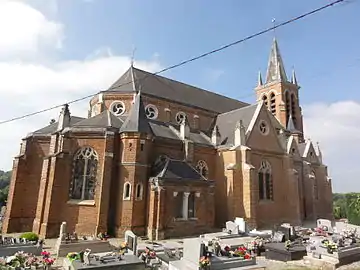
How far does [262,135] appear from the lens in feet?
79.2

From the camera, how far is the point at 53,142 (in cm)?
1855

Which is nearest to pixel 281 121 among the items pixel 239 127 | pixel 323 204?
pixel 323 204

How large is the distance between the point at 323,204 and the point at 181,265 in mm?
27399

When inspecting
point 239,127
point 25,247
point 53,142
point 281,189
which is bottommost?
point 25,247

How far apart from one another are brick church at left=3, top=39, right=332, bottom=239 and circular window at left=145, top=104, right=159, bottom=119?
0.10 m

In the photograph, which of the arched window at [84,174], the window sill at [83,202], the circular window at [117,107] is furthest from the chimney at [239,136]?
the window sill at [83,202]

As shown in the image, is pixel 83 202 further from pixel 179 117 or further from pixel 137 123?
pixel 179 117

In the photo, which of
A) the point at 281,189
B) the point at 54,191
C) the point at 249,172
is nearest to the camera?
the point at 54,191

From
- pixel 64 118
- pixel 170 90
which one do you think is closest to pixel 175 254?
pixel 64 118

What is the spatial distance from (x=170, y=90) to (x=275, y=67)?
20.3m

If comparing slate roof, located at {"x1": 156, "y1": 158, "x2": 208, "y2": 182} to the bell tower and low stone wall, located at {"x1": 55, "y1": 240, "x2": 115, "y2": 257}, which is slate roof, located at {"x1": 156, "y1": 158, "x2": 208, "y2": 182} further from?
the bell tower

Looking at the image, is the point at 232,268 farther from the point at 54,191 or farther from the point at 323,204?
the point at 323,204

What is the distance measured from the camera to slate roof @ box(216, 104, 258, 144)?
2430 centimetres

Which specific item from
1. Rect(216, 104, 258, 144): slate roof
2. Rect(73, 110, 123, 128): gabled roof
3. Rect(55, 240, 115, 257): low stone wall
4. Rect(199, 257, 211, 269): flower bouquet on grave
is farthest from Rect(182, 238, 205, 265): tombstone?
Rect(216, 104, 258, 144): slate roof
